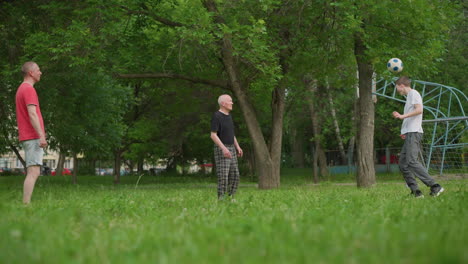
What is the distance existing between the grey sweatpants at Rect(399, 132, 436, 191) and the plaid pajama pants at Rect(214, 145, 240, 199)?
292cm

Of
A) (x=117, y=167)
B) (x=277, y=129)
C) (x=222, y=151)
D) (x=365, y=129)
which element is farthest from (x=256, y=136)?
(x=117, y=167)

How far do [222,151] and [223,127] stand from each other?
1.36 feet

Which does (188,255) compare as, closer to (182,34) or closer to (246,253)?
(246,253)

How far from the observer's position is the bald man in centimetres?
841

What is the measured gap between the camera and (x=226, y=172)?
841 centimetres

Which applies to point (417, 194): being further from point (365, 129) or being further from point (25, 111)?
point (365, 129)

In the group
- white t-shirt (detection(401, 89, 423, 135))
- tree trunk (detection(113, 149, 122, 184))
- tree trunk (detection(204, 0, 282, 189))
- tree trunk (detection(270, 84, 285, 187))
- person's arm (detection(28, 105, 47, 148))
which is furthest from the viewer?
tree trunk (detection(113, 149, 122, 184))

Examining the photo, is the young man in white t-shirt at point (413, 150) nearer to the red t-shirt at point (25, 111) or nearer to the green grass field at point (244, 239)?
the green grass field at point (244, 239)

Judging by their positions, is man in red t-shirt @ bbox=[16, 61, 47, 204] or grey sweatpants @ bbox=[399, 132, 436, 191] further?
grey sweatpants @ bbox=[399, 132, 436, 191]

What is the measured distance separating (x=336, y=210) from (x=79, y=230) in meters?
2.77

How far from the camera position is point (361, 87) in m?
16.8

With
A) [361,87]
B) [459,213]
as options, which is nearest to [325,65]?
[361,87]

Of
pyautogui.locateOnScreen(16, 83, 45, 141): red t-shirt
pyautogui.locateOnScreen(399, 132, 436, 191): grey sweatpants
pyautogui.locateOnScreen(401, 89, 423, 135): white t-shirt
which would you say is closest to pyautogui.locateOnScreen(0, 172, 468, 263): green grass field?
pyautogui.locateOnScreen(16, 83, 45, 141): red t-shirt

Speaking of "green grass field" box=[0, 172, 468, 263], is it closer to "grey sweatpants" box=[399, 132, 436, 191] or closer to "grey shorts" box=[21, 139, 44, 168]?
"grey shorts" box=[21, 139, 44, 168]
